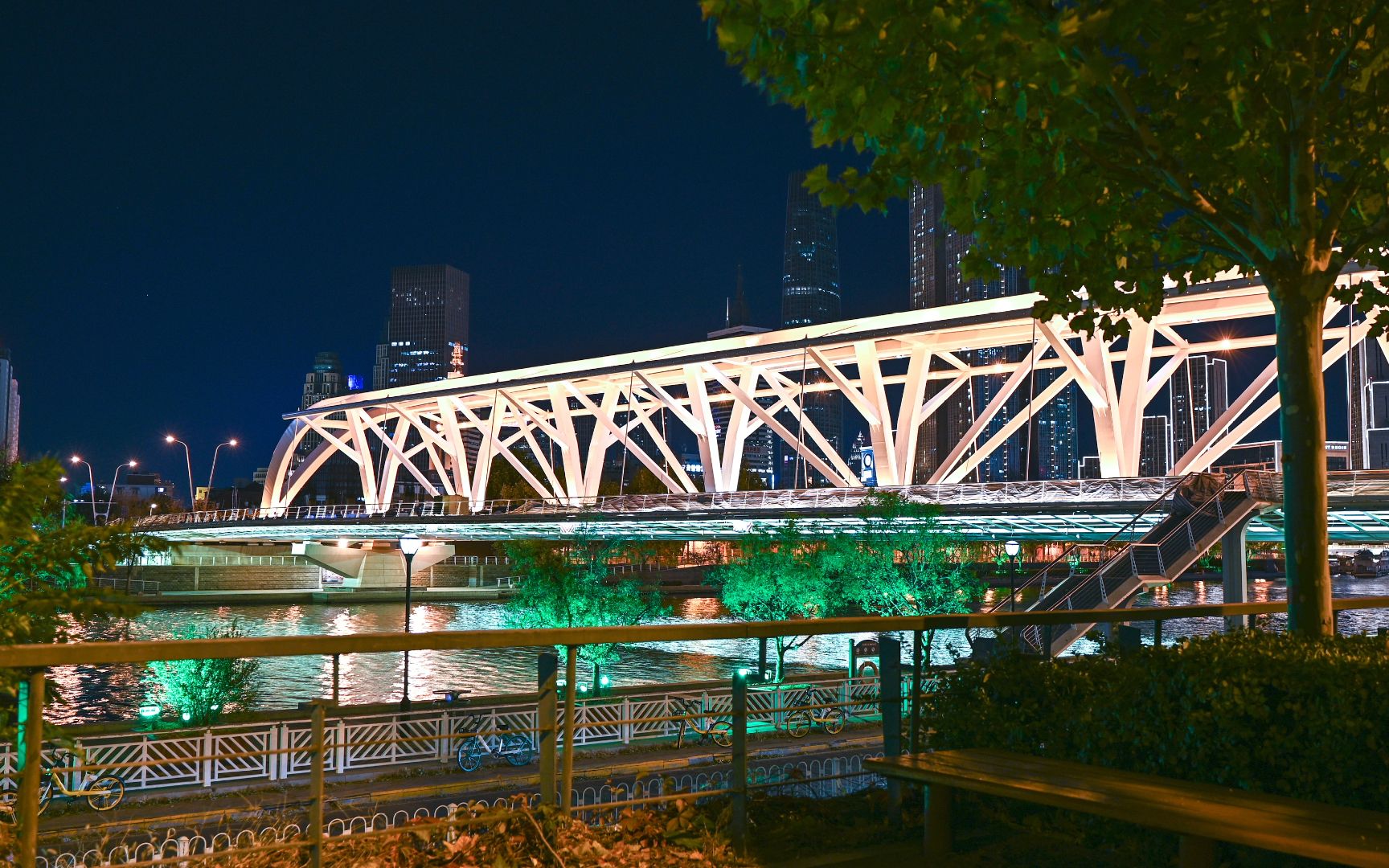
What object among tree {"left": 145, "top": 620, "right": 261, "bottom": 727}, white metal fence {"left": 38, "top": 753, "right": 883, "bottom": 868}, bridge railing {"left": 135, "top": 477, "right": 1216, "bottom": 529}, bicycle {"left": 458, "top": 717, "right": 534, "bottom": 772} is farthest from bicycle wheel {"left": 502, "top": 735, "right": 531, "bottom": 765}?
bridge railing {"left": 135, "top": 477, "right": 1216, "bottom": 529}

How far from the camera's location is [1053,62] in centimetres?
542

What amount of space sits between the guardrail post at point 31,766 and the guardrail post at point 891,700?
4.07m

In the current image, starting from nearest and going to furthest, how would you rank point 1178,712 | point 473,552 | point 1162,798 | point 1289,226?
point 1162,798 → point 1178,712 → point 1289,226 → point 473,552

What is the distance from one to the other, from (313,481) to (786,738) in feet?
588

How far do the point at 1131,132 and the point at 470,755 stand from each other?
694 inches

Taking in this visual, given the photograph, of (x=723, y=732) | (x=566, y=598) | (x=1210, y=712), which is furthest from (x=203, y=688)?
(x=1210, y=712)

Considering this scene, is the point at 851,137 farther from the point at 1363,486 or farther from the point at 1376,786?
the point at 1363,486

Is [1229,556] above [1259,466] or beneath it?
beneath

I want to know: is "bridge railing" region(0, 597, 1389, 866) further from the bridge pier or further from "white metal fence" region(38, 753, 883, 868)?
the bridge pier

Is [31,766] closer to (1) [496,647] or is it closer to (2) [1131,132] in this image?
(1) [496,647]

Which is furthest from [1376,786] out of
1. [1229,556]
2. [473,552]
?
[473,552]

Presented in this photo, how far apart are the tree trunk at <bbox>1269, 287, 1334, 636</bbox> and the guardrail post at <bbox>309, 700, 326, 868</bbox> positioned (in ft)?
19.0

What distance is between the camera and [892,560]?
45.2 m

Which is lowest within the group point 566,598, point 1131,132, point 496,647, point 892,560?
point 566,598
